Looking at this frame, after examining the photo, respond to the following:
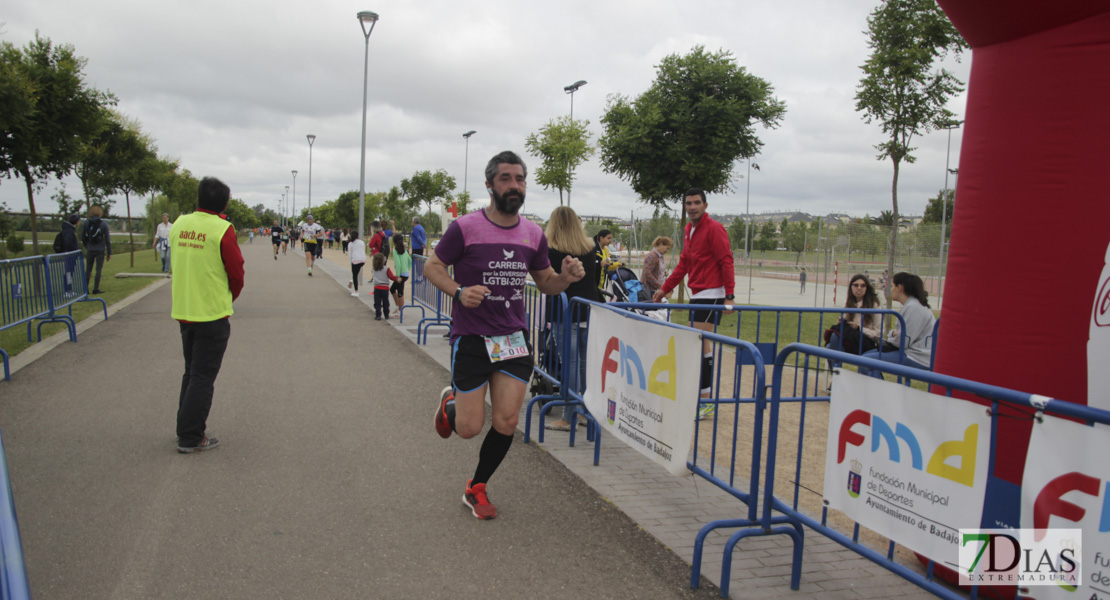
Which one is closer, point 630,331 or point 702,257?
point 630,331

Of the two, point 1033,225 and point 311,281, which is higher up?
point 1033,225

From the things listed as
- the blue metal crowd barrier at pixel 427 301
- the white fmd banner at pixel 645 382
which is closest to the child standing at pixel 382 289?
the blue metal crowd barrier at pixel 427 301

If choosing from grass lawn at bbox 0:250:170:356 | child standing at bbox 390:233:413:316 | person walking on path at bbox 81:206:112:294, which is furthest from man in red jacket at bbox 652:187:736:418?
person walking on path at bbox 81:206:112:294

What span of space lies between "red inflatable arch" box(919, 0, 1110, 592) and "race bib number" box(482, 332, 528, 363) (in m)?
2.22

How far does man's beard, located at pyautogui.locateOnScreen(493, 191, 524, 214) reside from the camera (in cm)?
398

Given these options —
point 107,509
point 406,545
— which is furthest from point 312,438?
point 406,545

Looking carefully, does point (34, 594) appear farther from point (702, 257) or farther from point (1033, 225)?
point (702, 257)

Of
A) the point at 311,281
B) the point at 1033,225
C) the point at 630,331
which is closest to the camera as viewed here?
the point at 1033,225

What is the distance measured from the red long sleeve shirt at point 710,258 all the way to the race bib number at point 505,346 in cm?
329

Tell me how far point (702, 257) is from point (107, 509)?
509 centimetres

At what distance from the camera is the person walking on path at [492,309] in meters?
3.97

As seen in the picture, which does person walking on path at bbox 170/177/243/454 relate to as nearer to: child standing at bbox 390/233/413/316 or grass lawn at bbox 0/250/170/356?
grass lawn at bbox 0/250/170/356

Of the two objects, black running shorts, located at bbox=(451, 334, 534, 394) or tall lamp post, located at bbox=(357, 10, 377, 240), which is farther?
tall lamp post, located at bbox=(357, 10, 377, 240)

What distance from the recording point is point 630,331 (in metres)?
4.36
